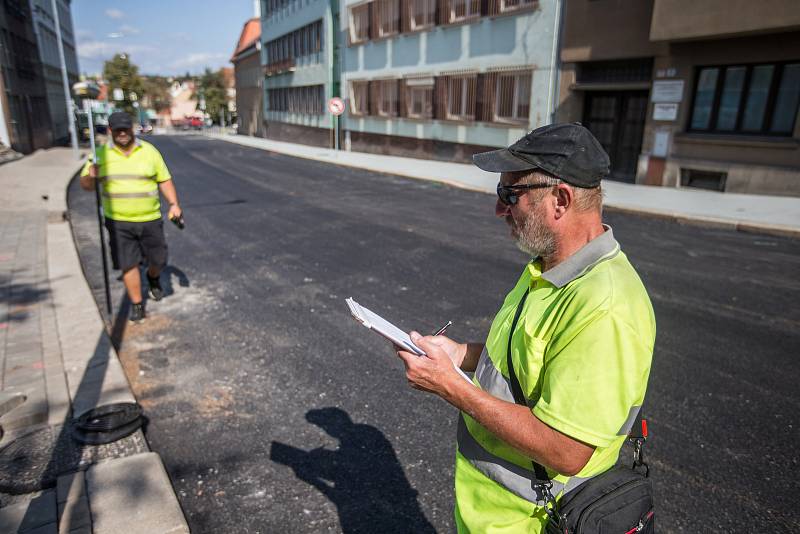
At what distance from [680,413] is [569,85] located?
16.6 metres

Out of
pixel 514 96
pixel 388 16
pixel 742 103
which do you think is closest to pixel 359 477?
pixel 742 103

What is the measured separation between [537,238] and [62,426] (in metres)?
3.54

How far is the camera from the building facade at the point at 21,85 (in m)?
28.0

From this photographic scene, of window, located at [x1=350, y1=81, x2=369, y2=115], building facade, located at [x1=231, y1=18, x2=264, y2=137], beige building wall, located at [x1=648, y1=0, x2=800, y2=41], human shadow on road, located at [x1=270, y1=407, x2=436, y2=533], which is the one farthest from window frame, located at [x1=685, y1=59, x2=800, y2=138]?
building facade, located at [x1=231, y1=18, x2=264, y2=137]

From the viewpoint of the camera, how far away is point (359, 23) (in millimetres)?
30797

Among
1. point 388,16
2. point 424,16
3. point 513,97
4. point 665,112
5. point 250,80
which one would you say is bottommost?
point 665,112

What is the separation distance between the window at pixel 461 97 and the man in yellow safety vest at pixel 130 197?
1864 centimetres

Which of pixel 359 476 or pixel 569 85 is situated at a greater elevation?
pixel 569 85

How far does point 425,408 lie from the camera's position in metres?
3.98

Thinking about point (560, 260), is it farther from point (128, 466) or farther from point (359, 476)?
point (128, 466)

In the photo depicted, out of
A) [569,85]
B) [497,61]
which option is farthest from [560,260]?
[497,61]

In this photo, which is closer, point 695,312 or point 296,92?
point 695,312

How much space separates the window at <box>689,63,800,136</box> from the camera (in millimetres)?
13680

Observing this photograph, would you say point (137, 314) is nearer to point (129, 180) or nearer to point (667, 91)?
point (129, 180)
